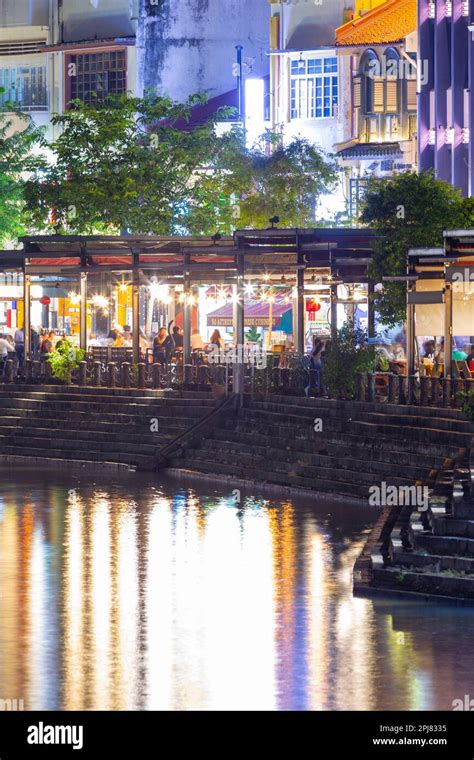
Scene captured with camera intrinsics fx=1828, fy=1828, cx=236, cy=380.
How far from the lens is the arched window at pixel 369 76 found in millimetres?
56719

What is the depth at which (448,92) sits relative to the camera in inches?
1954

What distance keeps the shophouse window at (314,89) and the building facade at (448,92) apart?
11.2m

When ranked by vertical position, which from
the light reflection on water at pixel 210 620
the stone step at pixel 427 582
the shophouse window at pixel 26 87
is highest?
the shophouse window at pixel 26 87

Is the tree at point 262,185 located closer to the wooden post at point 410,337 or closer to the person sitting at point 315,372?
the person sitting at point 315,372

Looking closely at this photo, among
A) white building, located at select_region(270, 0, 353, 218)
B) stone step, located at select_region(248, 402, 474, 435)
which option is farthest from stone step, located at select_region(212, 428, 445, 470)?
white building, located at select_region(270, 0, 353, 218)

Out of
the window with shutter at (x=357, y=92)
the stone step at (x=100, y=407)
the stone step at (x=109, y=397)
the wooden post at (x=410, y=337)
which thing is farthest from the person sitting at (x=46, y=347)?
the window with shutter at (x=357, y=92)

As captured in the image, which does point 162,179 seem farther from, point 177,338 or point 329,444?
point 329,444

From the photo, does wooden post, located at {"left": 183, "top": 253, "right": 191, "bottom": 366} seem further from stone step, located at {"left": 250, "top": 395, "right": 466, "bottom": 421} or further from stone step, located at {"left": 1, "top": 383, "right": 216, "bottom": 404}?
stone step, located at {"left": 250, "top": 395, "right": 466, "bottom": 421}

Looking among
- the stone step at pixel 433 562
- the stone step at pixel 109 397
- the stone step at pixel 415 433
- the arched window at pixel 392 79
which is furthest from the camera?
the arched window at pixel 392 79

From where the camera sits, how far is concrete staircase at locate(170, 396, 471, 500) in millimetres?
27719

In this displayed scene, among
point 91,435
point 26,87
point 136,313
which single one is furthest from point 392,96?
point 91,435

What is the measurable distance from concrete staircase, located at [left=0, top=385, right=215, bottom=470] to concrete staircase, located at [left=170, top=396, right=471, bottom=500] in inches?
56.7
